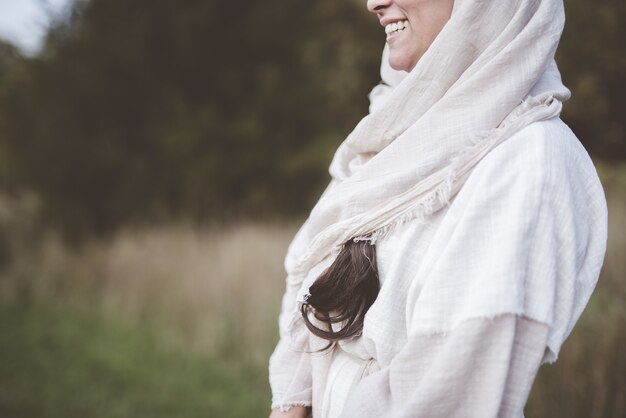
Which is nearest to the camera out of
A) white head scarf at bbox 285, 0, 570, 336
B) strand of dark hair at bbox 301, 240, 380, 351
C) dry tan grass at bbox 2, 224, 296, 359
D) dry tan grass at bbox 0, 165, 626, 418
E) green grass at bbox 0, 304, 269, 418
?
white head scarf at bbox 285, 0, 570, 336

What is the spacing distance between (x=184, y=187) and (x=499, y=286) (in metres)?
8.68

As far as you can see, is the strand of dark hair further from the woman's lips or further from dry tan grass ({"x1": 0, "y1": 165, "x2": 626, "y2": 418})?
dry tan grass ({"x1": 0, "y1": 165, "x2": 626, "y2": 418})

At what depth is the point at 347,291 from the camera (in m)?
1.53

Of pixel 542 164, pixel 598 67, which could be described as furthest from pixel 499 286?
pixel 598 67

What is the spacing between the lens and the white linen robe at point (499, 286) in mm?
1156

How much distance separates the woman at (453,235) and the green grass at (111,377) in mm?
3119

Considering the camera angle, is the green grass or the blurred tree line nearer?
the green grass

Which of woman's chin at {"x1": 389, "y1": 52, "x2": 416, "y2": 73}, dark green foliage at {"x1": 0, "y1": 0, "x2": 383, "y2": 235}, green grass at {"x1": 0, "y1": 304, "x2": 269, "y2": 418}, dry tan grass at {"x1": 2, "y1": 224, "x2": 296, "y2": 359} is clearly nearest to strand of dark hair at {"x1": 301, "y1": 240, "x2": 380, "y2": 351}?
woman's chin at {"x1": 389, "y1": 52, "x2": 416, "y2": 73}

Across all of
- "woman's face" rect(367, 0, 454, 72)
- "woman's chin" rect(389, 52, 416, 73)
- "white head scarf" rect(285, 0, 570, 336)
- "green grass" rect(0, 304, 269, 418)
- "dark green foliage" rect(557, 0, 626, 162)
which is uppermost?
"dark green foliage" rect(557, 0, 626, 162)

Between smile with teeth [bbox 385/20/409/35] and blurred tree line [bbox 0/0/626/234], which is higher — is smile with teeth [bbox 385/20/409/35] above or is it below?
below

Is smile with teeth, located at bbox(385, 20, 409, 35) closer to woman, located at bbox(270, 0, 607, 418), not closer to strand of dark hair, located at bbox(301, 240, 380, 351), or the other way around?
woman, located at bbox(270, 0, 607, 418)

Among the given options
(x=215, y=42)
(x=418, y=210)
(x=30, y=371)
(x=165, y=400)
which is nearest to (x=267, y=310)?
(x=165, y=400)

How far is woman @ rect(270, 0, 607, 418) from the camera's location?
1169 millimetres

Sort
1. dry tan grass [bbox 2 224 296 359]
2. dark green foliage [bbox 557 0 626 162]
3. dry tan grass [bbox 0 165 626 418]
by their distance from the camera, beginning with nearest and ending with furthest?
dry tan grass [bbox 0 165 626 418], dark green foliage [bbox 557 0 626 162], dry tan grass [bbox 2 224 296 359]
